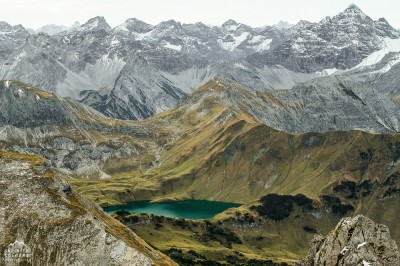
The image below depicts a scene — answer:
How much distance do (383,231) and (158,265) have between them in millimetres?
95116

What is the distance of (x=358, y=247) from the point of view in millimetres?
108750

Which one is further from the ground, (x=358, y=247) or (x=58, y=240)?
(x=358, y=247)

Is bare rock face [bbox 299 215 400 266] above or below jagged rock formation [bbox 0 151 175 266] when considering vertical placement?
above

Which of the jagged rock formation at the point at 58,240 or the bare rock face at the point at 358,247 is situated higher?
the bare rock face at the point at 358,247

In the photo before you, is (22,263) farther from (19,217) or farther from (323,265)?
(323,265)

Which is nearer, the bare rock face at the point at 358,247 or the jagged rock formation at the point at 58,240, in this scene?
the bare rock face at the point at 358,247

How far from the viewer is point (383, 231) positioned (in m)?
115

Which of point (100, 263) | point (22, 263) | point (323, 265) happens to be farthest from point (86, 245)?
point (323, 265)

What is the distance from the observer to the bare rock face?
4227 inches

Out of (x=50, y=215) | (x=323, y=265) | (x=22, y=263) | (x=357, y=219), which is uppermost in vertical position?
(x=357, y=219)

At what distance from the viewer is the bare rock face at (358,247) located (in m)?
107

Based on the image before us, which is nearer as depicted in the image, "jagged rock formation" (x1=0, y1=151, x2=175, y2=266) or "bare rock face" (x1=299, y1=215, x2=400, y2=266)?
"bare rock face" (x1=299, y1=215, x2=400, y2=266)

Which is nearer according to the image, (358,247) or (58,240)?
(358,247)

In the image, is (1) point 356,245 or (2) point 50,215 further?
(2) point 50,215
